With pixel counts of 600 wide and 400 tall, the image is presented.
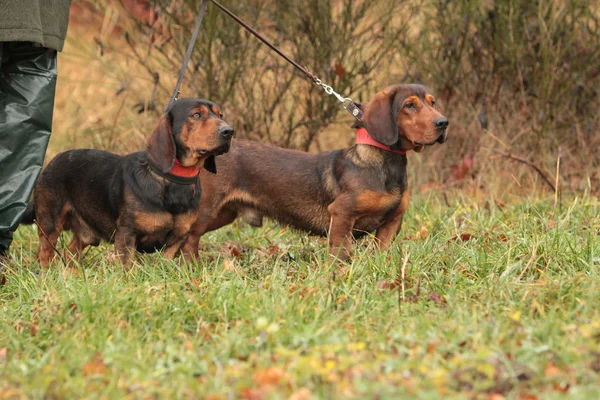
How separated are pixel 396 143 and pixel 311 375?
2376 mm

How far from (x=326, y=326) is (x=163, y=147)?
70.1 inches

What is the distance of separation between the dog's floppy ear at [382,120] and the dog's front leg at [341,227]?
50 centimetres

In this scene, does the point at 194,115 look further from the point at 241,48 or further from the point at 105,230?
the point at 241,48

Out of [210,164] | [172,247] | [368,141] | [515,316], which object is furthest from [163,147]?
[515,316]

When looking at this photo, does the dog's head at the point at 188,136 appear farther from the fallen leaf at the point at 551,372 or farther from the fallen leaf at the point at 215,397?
the fallen leaf at the point at 551,372

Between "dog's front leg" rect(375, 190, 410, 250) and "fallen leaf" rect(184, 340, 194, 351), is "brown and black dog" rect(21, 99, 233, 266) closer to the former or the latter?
"dog's front leg" rect(375, 190, 410, 250)

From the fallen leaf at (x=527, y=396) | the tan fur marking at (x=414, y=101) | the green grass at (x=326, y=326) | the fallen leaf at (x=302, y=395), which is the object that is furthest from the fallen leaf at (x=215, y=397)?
the tan fur marking at (x=414, y=101)

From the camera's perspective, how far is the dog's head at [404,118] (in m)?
5.20

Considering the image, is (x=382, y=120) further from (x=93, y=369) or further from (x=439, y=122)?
(x=93, y=369)

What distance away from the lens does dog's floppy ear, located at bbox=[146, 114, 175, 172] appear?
5.06m

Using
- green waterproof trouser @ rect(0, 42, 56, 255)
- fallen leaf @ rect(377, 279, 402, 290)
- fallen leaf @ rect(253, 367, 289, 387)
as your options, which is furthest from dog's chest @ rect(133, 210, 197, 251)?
fallen leaf @ rect(253, 367, 289, 387)

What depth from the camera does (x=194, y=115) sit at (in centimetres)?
512

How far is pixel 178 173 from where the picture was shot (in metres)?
5.17

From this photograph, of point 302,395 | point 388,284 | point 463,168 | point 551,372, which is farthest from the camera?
point 463,168
